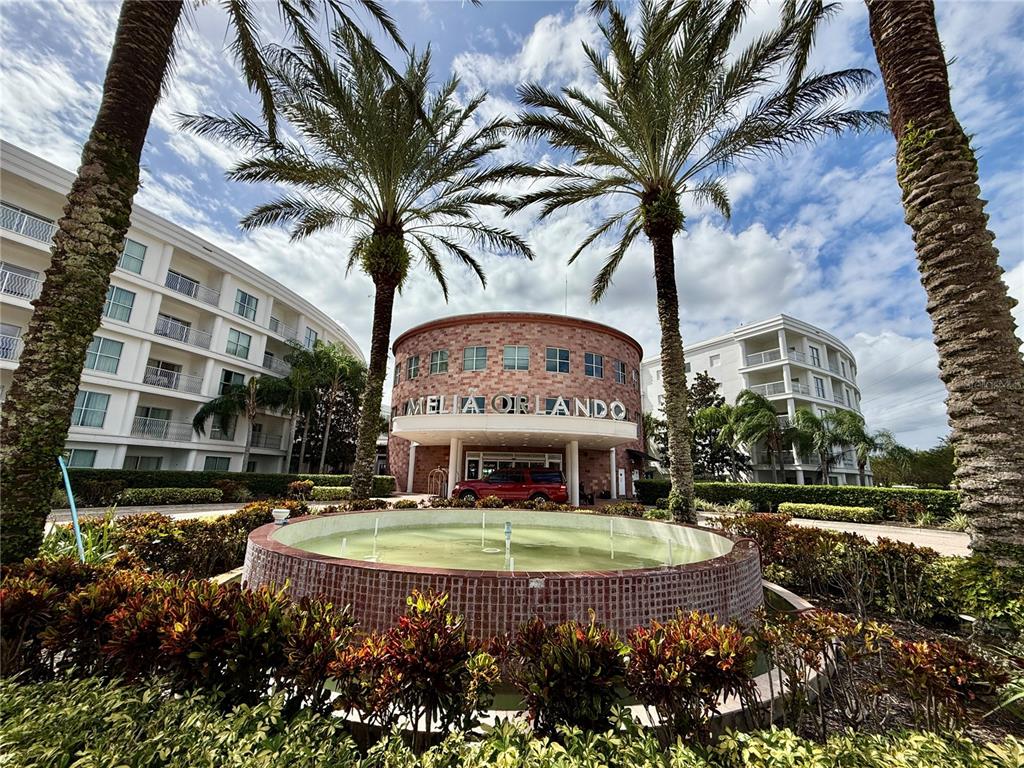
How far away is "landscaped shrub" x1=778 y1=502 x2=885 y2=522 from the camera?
17.6 metres

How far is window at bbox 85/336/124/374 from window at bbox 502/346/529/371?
2010cm

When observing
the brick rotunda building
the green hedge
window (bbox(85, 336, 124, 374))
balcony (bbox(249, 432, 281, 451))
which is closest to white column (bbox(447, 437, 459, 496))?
the brick rotunda building

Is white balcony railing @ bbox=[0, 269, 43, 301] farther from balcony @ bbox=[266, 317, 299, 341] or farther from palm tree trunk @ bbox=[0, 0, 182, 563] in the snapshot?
palm tree trunk @ bbox=[0, 0, 182, 563]

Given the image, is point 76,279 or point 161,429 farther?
point 161,429

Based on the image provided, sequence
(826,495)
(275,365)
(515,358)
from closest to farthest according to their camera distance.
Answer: (826,495), (515,358), (275,365)

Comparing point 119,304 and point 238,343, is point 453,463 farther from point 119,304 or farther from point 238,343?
point 119,304

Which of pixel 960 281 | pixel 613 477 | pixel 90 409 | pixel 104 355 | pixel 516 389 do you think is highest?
pixel 104 355

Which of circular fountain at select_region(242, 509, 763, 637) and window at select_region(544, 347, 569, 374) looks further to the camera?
window at select_region(544, 347, 569, 374)

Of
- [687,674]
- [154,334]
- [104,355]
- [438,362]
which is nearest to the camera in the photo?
[687,674]

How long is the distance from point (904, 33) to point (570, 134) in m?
8.37

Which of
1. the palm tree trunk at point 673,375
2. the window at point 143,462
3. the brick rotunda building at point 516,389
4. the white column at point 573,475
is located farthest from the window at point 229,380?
the palm tree trunk at point 673,375

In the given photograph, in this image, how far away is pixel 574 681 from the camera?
2.63 meters

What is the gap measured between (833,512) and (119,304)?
35.7 meters

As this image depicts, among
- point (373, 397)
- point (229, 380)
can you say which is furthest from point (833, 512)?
point (229, 380)
